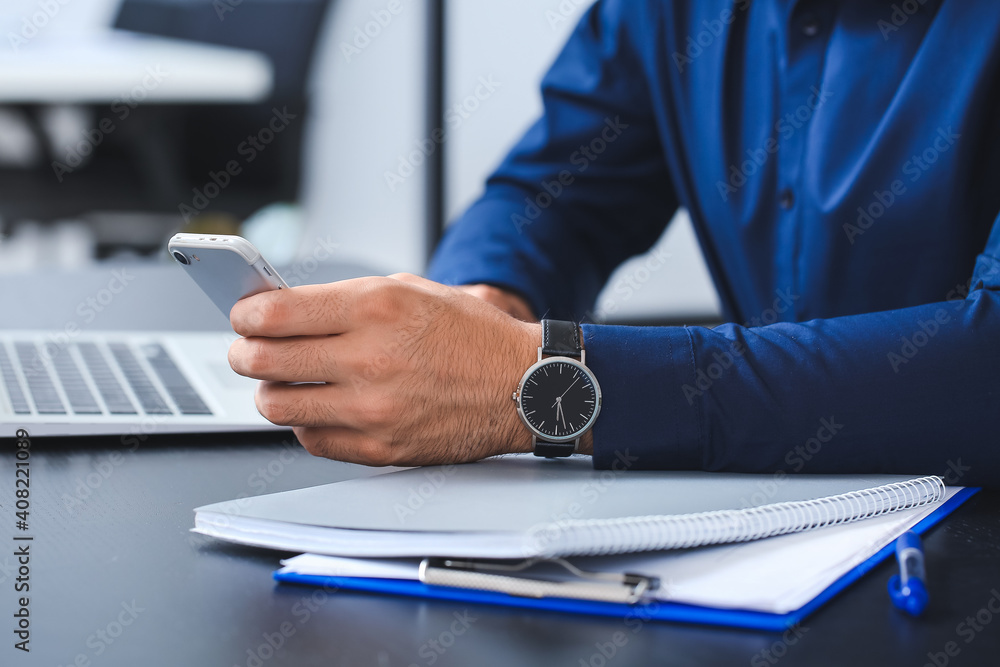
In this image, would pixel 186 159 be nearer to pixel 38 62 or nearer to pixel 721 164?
pixel 38 62

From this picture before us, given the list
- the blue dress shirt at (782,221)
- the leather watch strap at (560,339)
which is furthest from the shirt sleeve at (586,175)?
the leather watch strap at (560,339)

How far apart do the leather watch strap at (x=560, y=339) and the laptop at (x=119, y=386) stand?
263 mm

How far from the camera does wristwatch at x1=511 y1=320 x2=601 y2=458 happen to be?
55cm

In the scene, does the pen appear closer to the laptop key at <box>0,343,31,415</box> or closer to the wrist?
the wrist

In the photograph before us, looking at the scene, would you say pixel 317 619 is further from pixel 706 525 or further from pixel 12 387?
pixel 12 387

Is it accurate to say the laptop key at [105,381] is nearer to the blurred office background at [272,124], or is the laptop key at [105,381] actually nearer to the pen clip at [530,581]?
the pen clip at [530,581]

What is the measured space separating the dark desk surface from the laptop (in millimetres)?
148

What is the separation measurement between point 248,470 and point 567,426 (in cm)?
23

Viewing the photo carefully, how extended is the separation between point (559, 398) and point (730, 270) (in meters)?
0.71

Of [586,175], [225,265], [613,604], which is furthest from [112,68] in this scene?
[613,604]

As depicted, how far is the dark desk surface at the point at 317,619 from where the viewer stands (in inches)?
12.8

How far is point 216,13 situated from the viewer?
12.8ft

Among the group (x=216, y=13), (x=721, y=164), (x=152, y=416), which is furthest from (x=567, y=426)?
(x=216, y=13)

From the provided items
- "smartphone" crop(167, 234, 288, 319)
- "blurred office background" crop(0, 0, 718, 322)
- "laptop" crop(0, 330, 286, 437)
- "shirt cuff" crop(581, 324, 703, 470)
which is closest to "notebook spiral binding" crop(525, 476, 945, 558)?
"shirt cuff" crop(581, 324, 703, 470)
